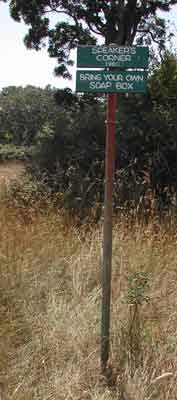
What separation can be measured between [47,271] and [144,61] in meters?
1.67

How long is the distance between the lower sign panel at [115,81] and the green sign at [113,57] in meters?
0.04

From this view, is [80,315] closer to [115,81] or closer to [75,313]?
[75,313]

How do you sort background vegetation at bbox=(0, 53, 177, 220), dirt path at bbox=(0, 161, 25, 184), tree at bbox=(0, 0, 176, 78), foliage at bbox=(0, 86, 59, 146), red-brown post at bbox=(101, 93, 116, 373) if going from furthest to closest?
foliage at bbox=(0, 86, 59, 146)
tree at bbox=(0, 0, 176, 78)
dirt path at bbox=(0, 161, 25, 184)
background vegetation at bbox=(0, 53, 177, 220)
red-brown post at bbox=(101, 93, 116, 373)

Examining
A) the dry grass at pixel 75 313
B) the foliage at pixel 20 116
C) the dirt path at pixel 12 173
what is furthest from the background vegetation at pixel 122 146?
the foliage at pixel 20 116

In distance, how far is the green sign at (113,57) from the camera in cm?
237

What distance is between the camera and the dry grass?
2334 millimetres

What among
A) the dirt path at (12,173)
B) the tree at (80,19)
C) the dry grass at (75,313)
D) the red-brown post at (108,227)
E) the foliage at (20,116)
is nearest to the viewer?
the dry grass at (75,313)

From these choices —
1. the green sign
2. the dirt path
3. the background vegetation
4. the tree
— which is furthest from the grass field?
the tree

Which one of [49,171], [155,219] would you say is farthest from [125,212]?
[49,171]

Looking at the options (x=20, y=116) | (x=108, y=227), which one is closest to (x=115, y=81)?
(x=108, y=227)

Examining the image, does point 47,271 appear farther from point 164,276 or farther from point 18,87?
point 18,87

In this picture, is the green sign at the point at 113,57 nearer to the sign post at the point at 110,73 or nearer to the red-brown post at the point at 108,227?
the sign post at the point at 110,73

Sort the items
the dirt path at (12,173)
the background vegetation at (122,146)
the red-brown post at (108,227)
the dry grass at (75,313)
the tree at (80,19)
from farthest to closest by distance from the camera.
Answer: the tree at (80,19) < the dirt path at (12,173) < the background vegetation at (122,146) < the red-brown post at (108,227) < the dry grass at (75,313)

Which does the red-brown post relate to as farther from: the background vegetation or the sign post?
the background vegetation
